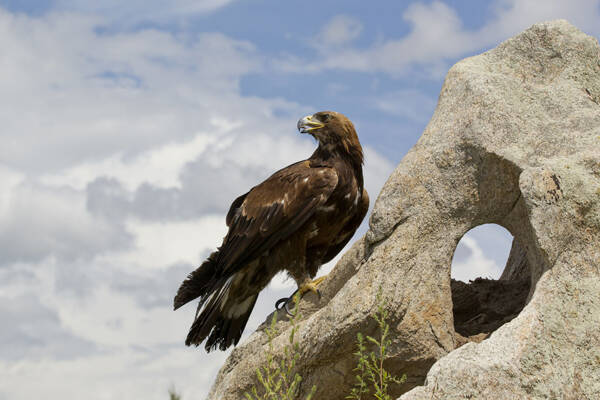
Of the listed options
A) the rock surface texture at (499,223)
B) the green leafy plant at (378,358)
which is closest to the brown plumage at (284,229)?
the rock surface texture at (499,223)

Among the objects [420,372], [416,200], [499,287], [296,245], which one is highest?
[296,245]

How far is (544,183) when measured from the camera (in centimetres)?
573

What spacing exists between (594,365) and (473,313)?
7.89 feet

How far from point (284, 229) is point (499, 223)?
8.16ft

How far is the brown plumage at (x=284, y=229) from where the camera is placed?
8188 millimetres

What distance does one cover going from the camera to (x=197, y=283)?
870 centimetres

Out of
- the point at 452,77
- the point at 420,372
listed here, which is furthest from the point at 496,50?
the point at 420,372

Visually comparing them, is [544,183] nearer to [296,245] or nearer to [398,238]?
[398,238]

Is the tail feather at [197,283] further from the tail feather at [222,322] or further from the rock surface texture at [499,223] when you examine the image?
the rock surface texture at [499,223]

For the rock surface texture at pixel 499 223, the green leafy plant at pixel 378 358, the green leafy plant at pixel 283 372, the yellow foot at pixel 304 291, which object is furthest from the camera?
the yellow foot at pixel 304 291

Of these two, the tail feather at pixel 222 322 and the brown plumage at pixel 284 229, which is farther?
the tail feather at pixel 222 322

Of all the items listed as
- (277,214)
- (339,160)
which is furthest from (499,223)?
(277,214)

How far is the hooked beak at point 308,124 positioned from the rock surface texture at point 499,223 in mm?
1996

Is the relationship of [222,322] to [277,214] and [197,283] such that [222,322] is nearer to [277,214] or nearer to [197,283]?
[197,283]
